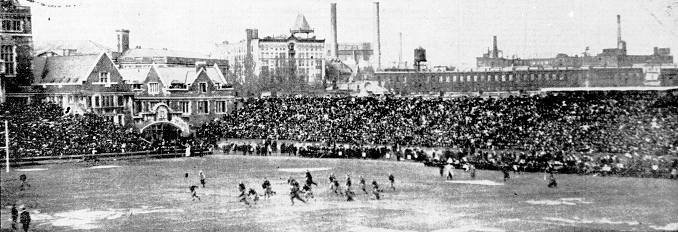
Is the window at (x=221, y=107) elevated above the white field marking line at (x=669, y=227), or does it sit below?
above

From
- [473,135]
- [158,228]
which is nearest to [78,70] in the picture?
[473,135]

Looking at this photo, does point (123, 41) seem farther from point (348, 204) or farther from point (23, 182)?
point (348, 204)

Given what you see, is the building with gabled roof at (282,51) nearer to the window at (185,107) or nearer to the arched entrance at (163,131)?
the window at (185,107)

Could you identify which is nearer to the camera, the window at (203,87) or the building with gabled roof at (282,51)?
the window at (203,87)

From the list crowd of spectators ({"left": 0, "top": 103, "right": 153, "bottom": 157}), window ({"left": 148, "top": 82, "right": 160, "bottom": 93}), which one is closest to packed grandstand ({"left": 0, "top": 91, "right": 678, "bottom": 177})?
crowd of spectators ({"left": 0, "top": 103, "right": 153, "bottom": 157})

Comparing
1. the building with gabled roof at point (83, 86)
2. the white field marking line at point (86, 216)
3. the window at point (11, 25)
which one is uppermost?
the window at point (11, 25)

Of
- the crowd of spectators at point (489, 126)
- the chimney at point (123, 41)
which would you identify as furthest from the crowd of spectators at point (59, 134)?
the chimney at point (123, 41)
